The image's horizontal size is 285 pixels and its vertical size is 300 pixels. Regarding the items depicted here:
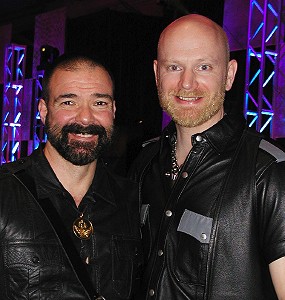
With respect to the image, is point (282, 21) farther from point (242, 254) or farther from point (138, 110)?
point (242, 254)

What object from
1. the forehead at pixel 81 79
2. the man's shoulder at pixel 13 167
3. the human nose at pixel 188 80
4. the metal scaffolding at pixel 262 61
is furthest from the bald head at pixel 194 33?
the metal scaffolding at pixel 262 61

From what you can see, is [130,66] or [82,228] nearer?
[82,228]

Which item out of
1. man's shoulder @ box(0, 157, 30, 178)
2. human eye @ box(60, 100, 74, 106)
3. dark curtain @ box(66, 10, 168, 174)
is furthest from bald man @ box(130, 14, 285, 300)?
dark curtain @ box(66, 10, 168, 174)

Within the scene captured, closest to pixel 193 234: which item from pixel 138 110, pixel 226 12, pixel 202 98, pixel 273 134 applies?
pixel 202 98

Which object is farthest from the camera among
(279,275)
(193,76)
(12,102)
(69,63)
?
(12,102)

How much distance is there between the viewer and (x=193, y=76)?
2.29 meters

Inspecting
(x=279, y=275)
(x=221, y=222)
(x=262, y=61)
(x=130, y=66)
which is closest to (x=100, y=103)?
(x=221, y=222)

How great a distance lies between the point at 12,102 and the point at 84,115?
851 cm

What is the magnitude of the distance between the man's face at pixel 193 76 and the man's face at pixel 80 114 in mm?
279

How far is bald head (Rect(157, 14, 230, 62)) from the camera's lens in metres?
2.34

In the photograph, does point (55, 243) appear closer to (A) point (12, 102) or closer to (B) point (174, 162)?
(B) point (174, 162)

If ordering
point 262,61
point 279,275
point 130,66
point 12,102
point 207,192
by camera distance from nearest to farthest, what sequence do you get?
1. point 279,275
2. point 207,192
3. point 262,61
4. point 130,66
5. point 12,102

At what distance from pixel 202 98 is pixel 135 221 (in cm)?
62

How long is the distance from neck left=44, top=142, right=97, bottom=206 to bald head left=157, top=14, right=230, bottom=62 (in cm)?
60
